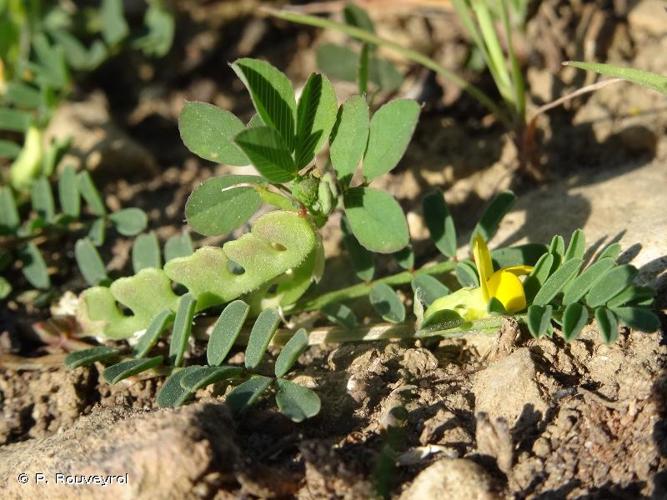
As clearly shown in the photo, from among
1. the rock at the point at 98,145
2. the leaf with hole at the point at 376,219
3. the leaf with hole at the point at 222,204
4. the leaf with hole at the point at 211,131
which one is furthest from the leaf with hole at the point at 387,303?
the rock at the point at 98,145

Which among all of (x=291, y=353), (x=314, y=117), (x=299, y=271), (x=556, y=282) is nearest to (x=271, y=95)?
(x=314, y=117)

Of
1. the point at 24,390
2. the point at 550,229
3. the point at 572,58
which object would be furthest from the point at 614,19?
the point at 24,390

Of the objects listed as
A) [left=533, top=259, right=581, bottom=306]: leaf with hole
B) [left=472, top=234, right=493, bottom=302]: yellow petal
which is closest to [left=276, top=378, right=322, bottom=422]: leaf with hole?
[left=472, top=234, right=493, bottom=302]: yellow petal

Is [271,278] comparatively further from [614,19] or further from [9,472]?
[614,19]

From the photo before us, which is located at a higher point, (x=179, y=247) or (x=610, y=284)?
(x=610, y=284)

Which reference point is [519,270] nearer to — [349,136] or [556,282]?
[556,282]

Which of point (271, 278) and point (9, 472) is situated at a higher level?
point (271, 278)
